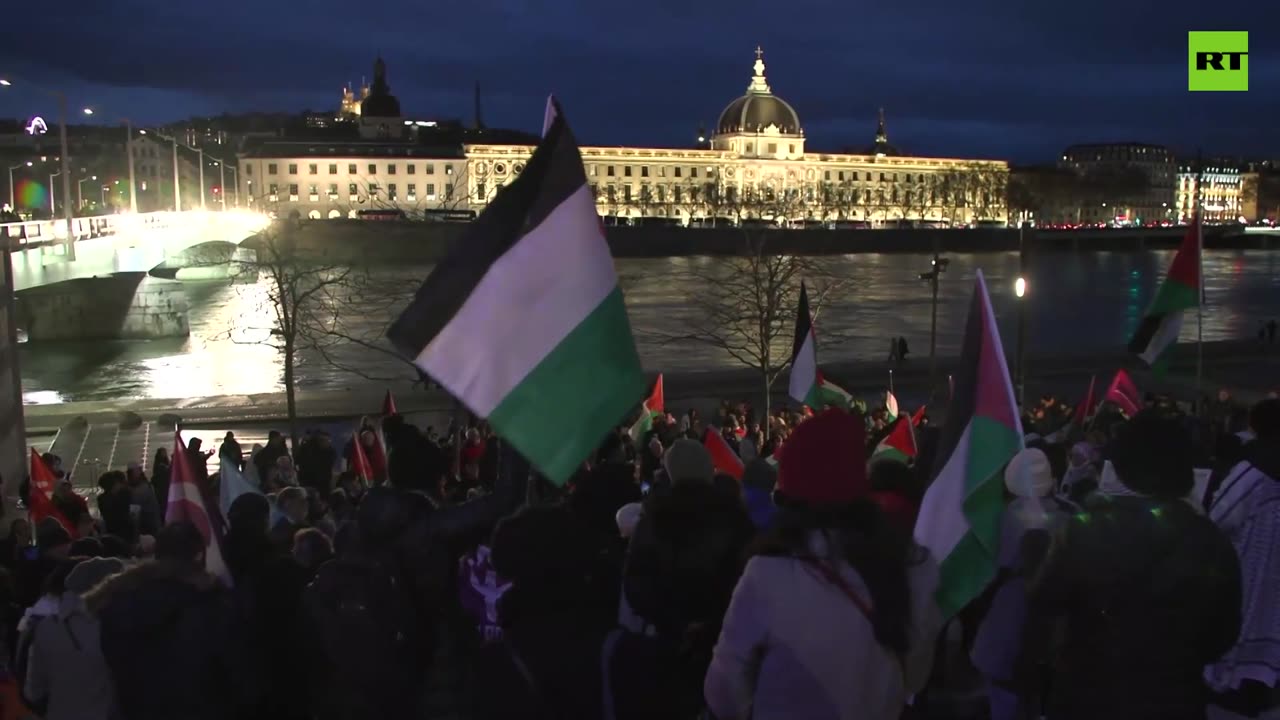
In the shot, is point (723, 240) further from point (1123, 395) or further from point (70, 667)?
point (70, 667)

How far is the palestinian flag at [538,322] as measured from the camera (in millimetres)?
3084

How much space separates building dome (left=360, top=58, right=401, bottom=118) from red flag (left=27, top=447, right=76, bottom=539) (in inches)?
4610

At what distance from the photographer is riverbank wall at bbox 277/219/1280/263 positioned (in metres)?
70.6

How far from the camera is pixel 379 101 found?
122 m

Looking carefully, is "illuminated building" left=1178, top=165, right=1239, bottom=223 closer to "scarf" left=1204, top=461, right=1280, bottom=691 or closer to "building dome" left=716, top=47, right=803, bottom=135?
"building dome" left=716, top=47, right=803, bottom=135

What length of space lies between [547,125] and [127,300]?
1426 inches

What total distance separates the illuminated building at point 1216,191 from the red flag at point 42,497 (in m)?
174

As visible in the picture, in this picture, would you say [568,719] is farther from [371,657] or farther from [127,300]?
[127,300]

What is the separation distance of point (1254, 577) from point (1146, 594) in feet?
1.98

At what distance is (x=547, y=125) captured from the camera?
3.45 m

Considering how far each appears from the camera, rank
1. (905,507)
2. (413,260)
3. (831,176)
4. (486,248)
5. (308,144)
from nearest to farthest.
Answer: (486,248) → (905,507) → (413,260) → (308,144) → (831,176)

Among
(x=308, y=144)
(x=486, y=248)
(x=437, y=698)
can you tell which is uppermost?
(x=308, y=144)

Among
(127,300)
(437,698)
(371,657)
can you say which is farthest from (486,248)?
(127,300)

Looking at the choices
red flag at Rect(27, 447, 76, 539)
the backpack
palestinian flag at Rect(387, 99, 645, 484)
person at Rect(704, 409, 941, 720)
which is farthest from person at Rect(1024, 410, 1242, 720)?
red flag at Rect(27, 447, 76, 539)
